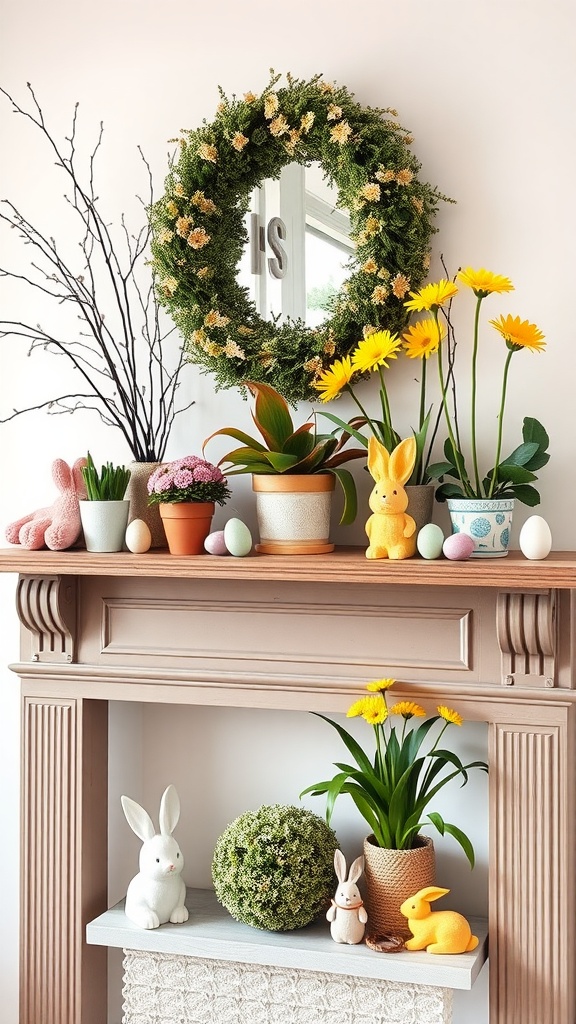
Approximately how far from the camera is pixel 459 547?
5.41 feet

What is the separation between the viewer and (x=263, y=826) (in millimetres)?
1834

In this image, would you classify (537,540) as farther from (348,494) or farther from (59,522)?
(59,522)

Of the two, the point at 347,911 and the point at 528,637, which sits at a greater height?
the point at 528,637

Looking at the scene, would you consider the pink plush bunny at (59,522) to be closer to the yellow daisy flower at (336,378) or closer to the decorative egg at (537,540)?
the yellow daisy flower at (336,378)

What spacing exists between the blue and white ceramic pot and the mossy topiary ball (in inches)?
23.4

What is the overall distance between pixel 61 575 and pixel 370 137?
1.00 meters

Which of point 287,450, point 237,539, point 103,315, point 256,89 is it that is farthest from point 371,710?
point 256,89

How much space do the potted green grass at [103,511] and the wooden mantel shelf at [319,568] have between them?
34mm

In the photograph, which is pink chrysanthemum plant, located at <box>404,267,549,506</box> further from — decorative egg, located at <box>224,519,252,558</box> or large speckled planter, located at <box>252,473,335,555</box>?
decorative egg, located at <box>224,519,252,558</box>

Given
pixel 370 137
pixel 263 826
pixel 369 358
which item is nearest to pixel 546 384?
pixel 369 358

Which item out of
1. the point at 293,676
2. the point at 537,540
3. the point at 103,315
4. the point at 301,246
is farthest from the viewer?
the point at 103,315

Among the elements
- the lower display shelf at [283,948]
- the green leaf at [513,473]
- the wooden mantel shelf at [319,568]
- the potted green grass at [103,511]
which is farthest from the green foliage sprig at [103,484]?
the lower display shelf at [283,948]

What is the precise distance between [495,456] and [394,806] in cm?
65

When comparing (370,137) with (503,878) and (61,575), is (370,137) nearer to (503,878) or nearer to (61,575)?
(61,575)
